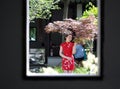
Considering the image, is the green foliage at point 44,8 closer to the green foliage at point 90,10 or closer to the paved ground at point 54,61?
the green foliage at point 90,10

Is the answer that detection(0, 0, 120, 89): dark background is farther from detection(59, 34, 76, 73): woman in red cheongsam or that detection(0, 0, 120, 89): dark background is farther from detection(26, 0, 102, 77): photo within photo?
detection(59, 34, 76, 73): woman in red cheongsam

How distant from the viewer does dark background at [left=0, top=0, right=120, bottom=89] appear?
9.98 feet

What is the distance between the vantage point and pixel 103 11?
3.06 meters

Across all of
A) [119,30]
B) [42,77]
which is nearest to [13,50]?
[42,77]

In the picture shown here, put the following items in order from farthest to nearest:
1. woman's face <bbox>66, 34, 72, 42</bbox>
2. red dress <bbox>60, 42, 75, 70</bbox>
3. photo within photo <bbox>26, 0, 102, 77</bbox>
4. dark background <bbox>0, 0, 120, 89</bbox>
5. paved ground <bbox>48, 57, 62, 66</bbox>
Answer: paved ground <bbox>48, 57, 62, 66</bbox> < woman's face <bbox>66, 34, 72, 42</bbox> < red dress <bbox>60, 42, 75, 70</bbox> < photo within photo <bbox>26, 0, 102, 77</bbox> < dark background <bbox>0, 0, 120, 89</bbox>

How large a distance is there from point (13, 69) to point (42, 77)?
0.99 ft

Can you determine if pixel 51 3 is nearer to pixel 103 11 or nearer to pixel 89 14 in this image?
pixel 89 14

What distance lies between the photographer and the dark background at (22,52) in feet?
9.98

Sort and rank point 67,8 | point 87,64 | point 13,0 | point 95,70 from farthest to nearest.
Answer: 1. point 67,8
2. point 87,64
3. point 95,70
4. point 13,0

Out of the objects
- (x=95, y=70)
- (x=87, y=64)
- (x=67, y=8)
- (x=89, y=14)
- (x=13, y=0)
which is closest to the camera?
(x=13, y=0)

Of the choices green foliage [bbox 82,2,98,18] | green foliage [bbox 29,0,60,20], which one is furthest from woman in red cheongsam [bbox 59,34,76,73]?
green foliage [bbox 29,0,60,20]

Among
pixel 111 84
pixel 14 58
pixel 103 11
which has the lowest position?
pixel 111 84

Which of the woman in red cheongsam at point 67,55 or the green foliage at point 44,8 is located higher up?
the green foliage at point 44,8

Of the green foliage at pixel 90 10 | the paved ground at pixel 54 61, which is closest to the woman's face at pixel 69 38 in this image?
the paved ground at pixel 54 61
